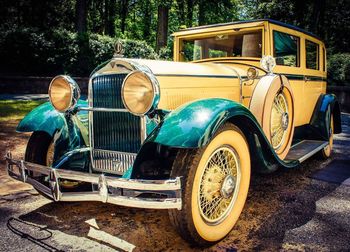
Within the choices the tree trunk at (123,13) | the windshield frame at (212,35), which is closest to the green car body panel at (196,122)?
the windshield frame at (212,35)

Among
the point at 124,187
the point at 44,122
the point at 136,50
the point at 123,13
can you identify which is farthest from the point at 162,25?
the point at 123,13

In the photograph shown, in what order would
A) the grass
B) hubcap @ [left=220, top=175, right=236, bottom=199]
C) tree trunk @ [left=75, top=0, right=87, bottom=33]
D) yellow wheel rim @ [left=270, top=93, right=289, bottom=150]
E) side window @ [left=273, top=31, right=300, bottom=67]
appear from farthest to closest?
tree trunk @ [left=75, top=0, right=87, bottom=33] < the grass < side window @ [left=273, top=31, right=300, bottom=67] < yellow wheel rim @ [left=270, top=93, right=289, bottom=150] < hubcap @ [left=220, top=175, right=236, bottom=199]

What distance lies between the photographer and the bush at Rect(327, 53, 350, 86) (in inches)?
495

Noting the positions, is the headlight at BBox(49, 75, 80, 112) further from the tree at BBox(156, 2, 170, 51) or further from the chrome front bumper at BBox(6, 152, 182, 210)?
the tree at BBox(156, 2, 170, 51)

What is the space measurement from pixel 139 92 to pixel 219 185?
93 cm

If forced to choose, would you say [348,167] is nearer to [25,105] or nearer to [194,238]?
[194,238]

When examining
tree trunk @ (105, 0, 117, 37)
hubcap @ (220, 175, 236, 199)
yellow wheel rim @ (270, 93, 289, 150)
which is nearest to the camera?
hubcap @ (220, 175, 236, 199)

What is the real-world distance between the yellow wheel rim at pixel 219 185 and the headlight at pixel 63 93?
4.57 feet

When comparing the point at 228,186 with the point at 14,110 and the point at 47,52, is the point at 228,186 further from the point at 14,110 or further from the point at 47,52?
the point at 47,52

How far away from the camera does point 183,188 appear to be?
2045 mm

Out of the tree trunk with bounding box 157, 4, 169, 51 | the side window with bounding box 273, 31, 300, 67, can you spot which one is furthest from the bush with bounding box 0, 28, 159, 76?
the side window with bounding box 273, 31, 300, 67

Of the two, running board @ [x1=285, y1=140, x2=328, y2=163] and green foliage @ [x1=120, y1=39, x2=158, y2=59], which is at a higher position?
green foliage @ [x1=120, y1=39, x2=158, y2=59]

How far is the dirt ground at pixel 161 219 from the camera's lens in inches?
90.0

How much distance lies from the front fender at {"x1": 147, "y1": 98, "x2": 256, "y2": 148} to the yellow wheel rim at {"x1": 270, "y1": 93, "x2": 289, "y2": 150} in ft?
4.01
